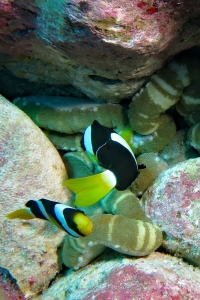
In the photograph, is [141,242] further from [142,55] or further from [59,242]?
[142,55]

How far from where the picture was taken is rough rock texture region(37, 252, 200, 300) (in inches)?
49.9

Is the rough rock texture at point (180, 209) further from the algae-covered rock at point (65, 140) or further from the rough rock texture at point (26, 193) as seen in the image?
the algae-covered rock at point (65, 140)

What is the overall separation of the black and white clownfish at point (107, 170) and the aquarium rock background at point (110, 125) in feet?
0.60

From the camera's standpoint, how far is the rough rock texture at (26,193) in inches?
69.2

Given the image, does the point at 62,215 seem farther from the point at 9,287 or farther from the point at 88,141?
the point at 9,287

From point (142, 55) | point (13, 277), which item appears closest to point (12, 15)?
point (142, 55)

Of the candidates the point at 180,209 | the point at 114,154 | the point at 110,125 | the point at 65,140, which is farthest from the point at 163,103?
the point at 65,140

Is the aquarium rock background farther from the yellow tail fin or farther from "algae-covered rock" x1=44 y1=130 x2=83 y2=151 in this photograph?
the yellow tail fin

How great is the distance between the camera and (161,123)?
2002 millimetres

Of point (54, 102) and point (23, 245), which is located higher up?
point (54, 102)

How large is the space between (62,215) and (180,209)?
23.8 inches

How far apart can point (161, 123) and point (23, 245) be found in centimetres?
114

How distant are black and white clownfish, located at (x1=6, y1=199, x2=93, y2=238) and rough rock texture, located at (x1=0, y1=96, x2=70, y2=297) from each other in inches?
7.2

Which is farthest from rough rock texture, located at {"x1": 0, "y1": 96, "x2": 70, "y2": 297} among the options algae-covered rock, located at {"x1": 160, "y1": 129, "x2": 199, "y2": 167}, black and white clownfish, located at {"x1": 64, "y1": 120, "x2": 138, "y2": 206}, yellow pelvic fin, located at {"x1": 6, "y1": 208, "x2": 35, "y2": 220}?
algae-covered rock, located at {"x1": 160, "y1": 129, "x2": 199, "y2": 167}
